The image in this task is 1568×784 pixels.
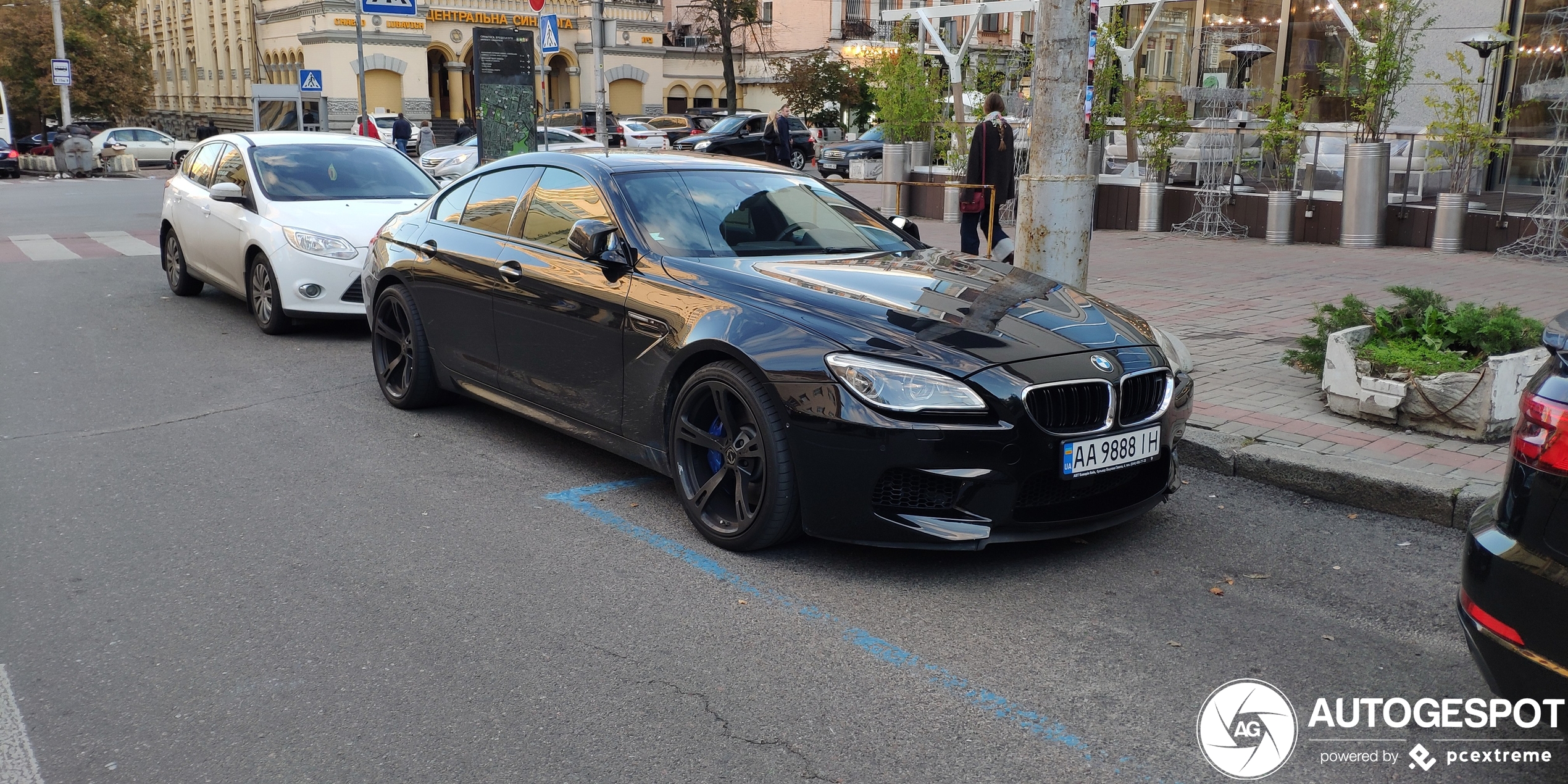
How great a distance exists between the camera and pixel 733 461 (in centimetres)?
475

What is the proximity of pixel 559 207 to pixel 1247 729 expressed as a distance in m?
3.89

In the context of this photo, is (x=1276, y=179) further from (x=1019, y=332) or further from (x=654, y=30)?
(x=654, y=30)

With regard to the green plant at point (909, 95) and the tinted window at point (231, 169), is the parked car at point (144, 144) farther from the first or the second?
the tinted window at point (231, 169)

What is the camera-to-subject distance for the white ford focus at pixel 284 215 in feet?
30.8

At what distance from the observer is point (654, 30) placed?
58.7 meters

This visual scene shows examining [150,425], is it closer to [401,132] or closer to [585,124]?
[401,132]

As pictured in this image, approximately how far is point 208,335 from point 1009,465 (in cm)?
744

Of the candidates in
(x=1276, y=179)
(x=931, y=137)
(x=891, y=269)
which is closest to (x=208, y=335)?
(x=891, y=269)

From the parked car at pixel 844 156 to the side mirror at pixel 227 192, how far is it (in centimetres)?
2470

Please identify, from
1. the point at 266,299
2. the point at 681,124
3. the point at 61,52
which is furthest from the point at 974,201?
the point at 61,52

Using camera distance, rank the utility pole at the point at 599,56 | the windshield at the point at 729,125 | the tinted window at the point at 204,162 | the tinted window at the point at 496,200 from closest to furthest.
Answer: the tinted window at the point at 496,200 < the tinted window at the point at 204,162 < the utility pole at the point at 599,56 < the windshield at the point at 729,125

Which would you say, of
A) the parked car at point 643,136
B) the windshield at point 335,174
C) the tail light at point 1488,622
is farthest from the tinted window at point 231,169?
the parked car at point 643,136

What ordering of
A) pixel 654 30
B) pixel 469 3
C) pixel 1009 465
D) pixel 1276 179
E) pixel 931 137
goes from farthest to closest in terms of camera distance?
pixel 654 30 < pixel 469 3 < pixel 931 137 < pixel 1276 179 < pixel 1009 465

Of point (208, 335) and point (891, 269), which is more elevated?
point (891, 269)
